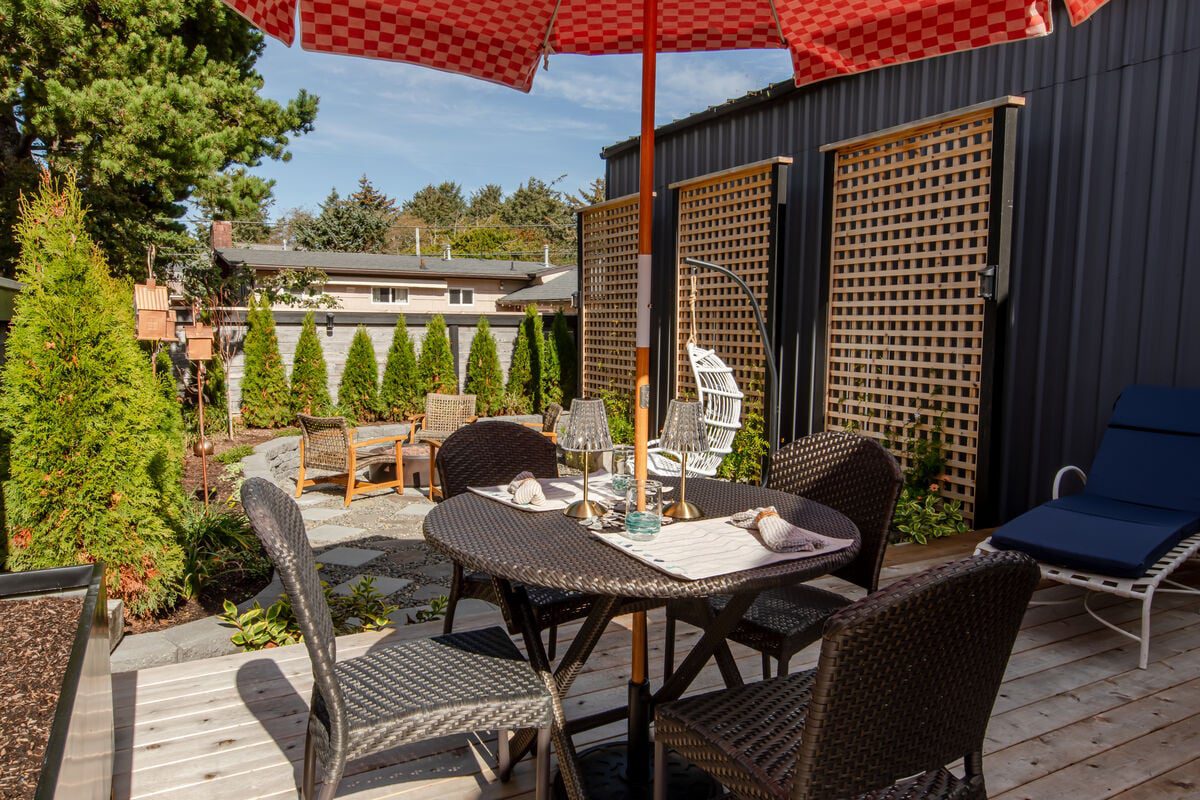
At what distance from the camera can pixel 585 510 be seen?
6.23ft

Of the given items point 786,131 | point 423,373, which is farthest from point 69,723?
point 423,373

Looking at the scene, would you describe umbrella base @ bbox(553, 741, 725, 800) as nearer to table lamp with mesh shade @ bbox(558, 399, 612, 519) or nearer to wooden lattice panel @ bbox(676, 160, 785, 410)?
table lamp with mesh shade @ bbox(558, 399, 612, 519)

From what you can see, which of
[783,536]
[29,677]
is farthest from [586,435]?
[29,677]

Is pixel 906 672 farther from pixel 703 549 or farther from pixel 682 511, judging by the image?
pixel 682 511

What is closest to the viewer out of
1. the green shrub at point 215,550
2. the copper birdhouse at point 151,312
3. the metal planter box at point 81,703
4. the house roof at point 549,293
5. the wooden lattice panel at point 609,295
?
the metal planter box at point 81,703

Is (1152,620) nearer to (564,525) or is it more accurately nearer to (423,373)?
(564,525)

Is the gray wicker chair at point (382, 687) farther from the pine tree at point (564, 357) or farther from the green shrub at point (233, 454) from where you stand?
the pine tree at point (564, 357)

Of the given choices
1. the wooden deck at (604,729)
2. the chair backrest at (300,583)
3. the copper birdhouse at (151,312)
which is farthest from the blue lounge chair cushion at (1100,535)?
the copper birdhouse at (151,312)

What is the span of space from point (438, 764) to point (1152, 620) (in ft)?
9.39

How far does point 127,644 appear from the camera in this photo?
2.77m

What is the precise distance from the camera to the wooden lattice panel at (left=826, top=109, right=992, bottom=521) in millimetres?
4492

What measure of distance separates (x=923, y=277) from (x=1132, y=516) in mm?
2064

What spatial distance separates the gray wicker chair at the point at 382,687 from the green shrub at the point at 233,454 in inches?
250

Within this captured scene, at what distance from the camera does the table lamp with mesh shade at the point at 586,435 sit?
188 cm
